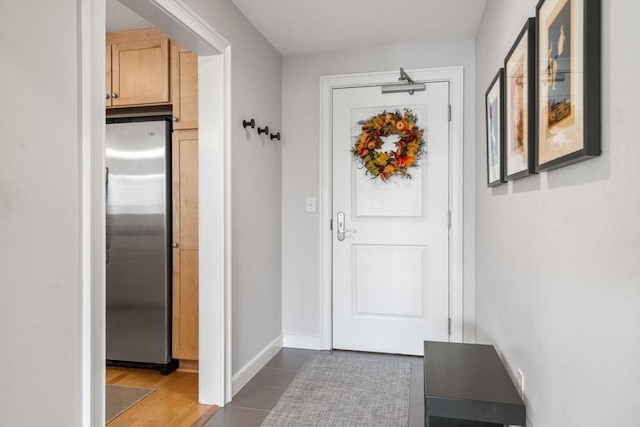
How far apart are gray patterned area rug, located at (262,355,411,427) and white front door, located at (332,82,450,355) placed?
0.28 m

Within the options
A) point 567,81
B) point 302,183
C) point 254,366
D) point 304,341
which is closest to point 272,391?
point 254,366

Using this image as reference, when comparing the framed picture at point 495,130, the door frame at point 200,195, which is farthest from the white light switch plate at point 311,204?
the framed picture at point 495,130

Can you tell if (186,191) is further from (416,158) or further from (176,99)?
(416,158)

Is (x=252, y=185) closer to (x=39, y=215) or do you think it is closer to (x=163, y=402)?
(x=163, y=402)

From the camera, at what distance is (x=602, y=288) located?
906 mm

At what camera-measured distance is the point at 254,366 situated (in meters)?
2.87

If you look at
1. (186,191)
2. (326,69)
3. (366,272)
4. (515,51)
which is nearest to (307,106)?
(326,69)

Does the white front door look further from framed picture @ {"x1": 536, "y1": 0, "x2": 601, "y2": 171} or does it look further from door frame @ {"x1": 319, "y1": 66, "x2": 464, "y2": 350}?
framed picture @ {"x1": 536, "y1": 0, "x2": 601, "y2": 171}

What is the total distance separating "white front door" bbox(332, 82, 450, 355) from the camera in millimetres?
3189

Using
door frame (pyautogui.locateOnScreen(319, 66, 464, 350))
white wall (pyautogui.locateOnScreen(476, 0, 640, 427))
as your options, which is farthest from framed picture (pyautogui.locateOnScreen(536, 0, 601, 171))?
door frame (pyautogui.locateOnScreen(319, 66, 464, 350))

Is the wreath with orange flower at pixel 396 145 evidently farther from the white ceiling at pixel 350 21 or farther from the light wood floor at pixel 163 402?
the light wood floor at pixel 163 402

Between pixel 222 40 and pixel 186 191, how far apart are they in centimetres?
103

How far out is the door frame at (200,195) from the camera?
141cm

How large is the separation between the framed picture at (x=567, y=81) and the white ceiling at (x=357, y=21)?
4.81ft
